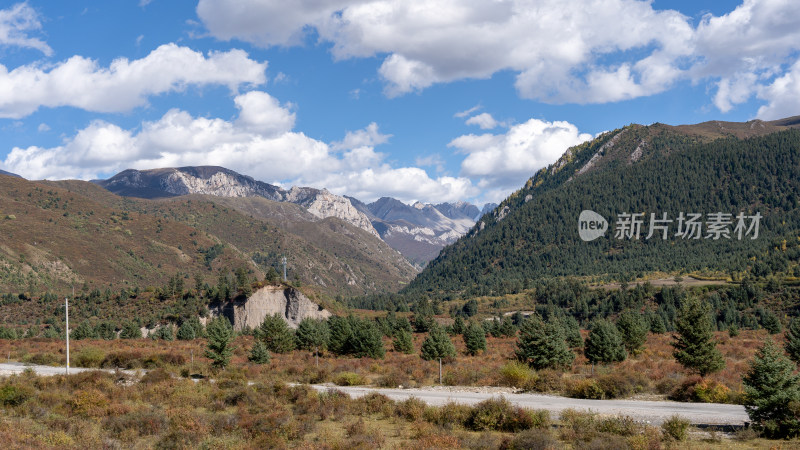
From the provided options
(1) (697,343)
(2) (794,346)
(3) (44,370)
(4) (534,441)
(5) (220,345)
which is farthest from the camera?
(3) (44,370)

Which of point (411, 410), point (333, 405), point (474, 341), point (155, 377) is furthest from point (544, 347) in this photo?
point (155, 377)

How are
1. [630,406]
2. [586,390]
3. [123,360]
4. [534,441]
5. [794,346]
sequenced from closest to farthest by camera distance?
[534,441], [630,406], [586,390], [794,346], [123,360]

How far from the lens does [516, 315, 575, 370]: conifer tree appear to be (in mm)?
36125

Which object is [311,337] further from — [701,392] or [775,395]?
[775,395]

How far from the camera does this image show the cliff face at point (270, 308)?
105 meters

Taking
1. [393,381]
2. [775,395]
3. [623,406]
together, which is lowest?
[393,381]

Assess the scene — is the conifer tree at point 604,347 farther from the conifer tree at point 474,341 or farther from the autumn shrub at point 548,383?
the conifer tree at point 474,341

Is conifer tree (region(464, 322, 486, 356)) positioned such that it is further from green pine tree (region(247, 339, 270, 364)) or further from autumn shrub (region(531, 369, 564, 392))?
autumn shrub (region(531, 369, 564, 392))

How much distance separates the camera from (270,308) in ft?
359

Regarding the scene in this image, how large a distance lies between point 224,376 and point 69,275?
15167 centimetres

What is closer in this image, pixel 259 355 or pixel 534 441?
pixel 534 441

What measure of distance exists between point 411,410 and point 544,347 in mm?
17090

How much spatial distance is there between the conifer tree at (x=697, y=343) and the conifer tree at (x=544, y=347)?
7252 mm

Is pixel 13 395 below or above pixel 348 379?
above
